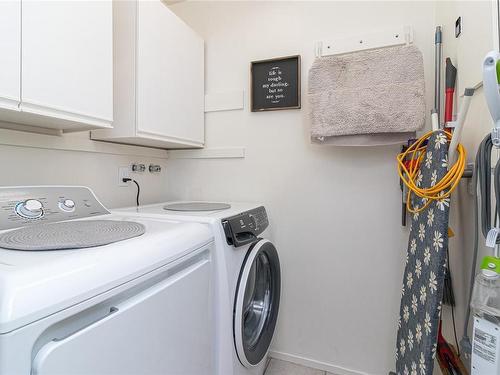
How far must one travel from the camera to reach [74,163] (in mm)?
1433

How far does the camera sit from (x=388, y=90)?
1.41 meters

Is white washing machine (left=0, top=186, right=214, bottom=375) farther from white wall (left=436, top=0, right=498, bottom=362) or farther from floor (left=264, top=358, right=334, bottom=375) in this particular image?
white wall (left=436, top=0, right=498, bottom=362)

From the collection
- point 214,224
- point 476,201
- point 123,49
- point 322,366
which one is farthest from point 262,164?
point 322,366

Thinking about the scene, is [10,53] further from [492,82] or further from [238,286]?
[492,82]

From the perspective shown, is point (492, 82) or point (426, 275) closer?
point (492, 82)

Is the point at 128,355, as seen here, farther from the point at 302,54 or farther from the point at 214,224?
the point at 302,54

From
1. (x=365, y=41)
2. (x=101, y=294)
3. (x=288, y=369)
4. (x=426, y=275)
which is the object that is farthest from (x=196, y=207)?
(x=365, y=41)

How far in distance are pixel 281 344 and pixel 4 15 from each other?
2.08 meters

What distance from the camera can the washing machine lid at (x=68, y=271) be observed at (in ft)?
1.52

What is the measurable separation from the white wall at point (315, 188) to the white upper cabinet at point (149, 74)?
337 millimetres

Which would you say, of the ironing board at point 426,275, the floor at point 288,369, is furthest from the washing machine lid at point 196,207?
the floor at point 288,369

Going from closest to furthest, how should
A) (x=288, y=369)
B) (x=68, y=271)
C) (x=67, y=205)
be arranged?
→ (x=68, y=271)
(x=67, y=205)
(x=288, y=369)

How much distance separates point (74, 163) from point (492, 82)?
1691 millimetres

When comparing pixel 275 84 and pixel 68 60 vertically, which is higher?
pixel 275 84
